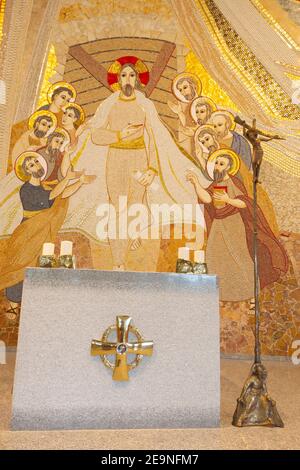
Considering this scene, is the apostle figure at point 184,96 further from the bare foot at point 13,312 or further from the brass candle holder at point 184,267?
the brass candle holder at point 184,267

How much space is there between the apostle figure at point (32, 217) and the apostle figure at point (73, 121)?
0.50 metres

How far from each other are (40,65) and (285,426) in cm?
536

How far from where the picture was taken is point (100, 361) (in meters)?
2.39

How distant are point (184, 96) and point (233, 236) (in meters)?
2.10

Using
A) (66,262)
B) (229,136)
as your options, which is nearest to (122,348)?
(66,262)

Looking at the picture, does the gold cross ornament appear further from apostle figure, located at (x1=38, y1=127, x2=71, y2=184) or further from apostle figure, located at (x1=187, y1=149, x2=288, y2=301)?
apostle figure, located at (x1=38, y1=127, x2=71, y2=184)

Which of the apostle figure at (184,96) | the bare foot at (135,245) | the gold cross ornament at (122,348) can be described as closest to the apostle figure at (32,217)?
the bare foot at (135,245)

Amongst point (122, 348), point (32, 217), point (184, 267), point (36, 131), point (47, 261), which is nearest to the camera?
point (122, 348)

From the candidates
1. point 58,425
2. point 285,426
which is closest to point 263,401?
point 285,426

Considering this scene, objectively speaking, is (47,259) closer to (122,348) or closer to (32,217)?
(122,348)

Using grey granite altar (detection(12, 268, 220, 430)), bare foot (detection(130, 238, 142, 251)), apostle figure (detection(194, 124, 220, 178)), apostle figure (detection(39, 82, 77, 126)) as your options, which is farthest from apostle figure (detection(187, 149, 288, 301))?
grey granite altar (detection(12, 268, 220, 430))

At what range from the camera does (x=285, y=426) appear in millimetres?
2545

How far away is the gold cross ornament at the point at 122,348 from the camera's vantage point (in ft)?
7.76
